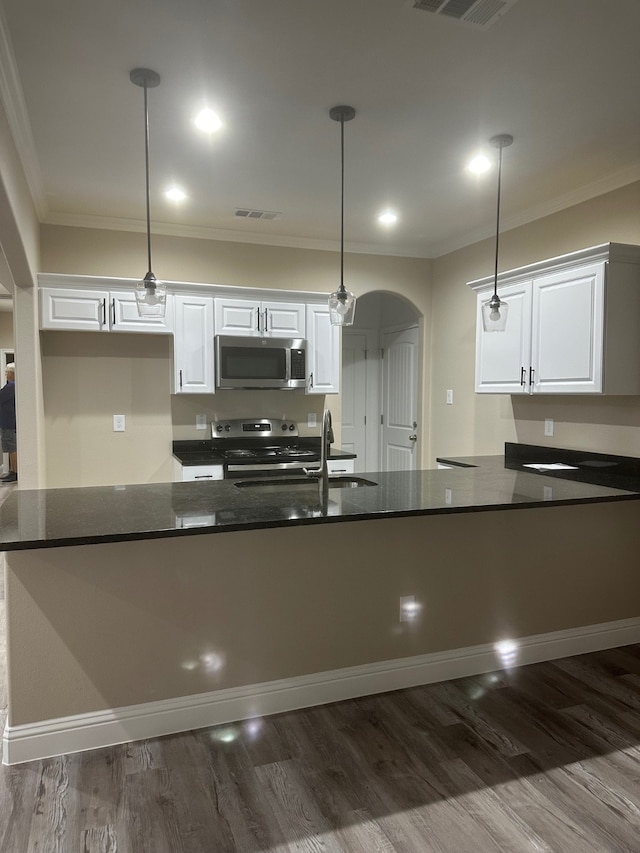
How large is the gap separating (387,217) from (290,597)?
314cm

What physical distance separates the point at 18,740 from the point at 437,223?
13.9 feet

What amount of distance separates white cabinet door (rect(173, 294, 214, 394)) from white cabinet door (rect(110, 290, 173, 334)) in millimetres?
→ 160

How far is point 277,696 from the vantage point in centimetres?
249

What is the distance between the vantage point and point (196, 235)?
4832mm

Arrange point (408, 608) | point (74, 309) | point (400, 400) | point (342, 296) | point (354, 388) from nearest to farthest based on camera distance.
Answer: point (408, 608) < point (342, 296) < point (74, 309) < point (400, 400) < point (354, 388)

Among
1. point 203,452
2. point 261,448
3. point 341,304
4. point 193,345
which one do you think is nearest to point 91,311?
point 193,345

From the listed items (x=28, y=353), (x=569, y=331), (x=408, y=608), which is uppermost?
(x=569, y=331)

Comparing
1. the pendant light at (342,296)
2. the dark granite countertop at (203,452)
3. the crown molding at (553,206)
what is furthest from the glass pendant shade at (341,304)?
the crown molding at (553,206)

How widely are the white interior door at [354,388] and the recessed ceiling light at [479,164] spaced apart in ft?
10.6

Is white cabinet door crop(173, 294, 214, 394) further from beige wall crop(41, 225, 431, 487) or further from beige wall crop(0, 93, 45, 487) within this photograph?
beige wall crop(0, 93, 45, 487)

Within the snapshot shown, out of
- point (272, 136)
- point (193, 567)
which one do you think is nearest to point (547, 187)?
point (272, 136)

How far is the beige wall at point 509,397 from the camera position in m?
3.62

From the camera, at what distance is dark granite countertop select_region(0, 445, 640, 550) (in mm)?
2041

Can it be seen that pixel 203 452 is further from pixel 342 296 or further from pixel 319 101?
pixel 319 101
